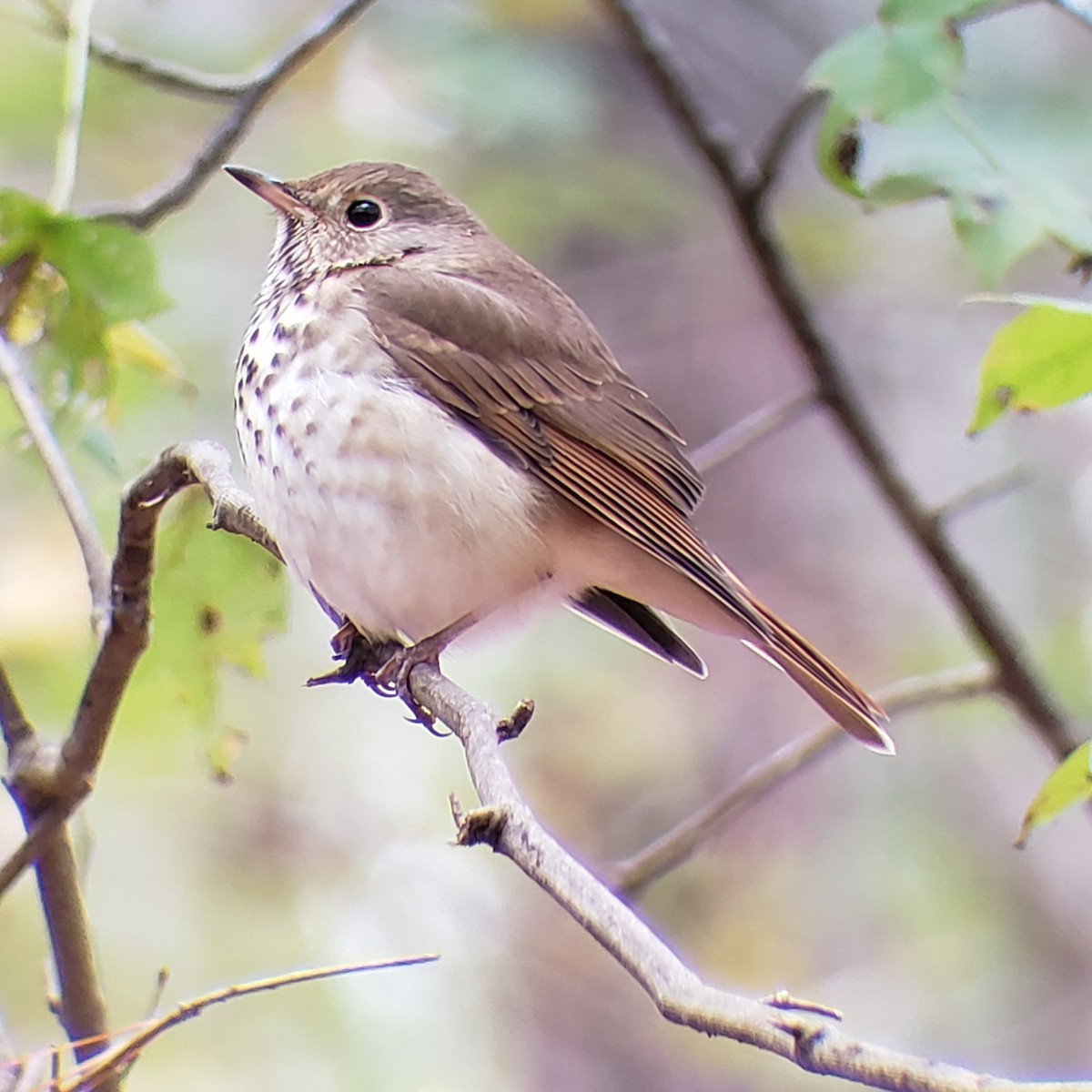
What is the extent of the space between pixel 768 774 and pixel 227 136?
4.36ft

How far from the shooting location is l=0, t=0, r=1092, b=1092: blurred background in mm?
3342

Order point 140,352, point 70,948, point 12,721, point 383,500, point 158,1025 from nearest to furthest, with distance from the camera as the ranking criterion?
point 158,1025 < point 70,948 < point 12,721 < point 383,500 < point 140,352

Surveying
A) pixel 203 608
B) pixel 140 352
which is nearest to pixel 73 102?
pixel 140 352

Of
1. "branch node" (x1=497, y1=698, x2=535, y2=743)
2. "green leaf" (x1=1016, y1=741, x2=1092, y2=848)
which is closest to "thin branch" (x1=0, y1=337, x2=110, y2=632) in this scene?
"branch node" (x1=497, y1=698, x2=535, y2=743)

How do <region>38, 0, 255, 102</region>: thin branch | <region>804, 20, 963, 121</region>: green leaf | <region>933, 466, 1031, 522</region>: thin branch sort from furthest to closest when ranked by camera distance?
<region>933, 466, 1031, 522</region>: thin branch, <region>38, 0, 255, 102</region>: thin branch, <region>804, 20, 963, 121</region>: green leaf

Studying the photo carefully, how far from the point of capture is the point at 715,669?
4930 mm

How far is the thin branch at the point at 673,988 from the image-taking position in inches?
29.9

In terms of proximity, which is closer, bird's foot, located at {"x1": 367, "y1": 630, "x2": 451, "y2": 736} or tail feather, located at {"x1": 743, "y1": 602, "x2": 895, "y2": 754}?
bird's foot, located at {"x1": 367, "y1": 630, "x2": 451, "y2": 736}

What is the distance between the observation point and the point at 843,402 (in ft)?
→ 8.55

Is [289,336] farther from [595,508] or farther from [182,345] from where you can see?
[182,345]

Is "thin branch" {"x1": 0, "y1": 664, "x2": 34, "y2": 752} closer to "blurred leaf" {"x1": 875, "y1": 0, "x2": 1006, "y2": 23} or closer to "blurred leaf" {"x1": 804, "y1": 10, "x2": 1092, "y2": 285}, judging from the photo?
"blurred leaf" {"x1": 804, "y1": 10, "x2": 1092, "y2": 285}

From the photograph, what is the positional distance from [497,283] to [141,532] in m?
1.02

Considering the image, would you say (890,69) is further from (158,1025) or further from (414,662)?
(158,1025)

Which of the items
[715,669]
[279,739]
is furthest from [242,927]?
[715,669]
